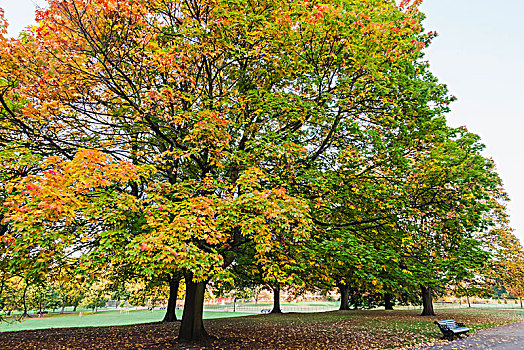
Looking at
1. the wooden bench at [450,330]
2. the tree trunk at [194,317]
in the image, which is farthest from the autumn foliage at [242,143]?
the wooden bench at [450,330]

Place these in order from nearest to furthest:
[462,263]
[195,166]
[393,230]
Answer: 1. [462,263]
2. [393,230]
3. [195,166]

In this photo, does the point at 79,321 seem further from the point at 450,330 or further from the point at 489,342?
the point at 489,342

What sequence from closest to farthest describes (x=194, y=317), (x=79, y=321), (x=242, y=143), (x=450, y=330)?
(x=194, y=317) → (x=242, y=143) → (x=450, y=330) → (x=79, y=321)

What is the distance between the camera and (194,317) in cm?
1133

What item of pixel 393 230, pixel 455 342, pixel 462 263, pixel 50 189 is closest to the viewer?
pixel 50 189

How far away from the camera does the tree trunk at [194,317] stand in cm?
1124

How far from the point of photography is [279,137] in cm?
930

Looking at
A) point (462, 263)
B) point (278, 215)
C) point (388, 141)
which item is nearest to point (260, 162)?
point (278, 215)

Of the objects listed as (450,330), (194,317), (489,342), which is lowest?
(489,342)

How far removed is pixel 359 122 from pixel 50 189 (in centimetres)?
996

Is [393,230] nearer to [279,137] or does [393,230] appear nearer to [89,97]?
Answer: [279,137]

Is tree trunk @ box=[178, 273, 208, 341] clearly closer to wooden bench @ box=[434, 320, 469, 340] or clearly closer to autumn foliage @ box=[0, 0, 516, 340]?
autumn foliage @ box=[0, 0, 516, 340]

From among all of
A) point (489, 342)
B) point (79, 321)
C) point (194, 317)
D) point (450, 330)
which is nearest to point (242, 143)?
point (194, 317)

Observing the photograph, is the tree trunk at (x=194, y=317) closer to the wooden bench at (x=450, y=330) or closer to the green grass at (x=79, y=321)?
the wooden bench at (x=450, y=330)
